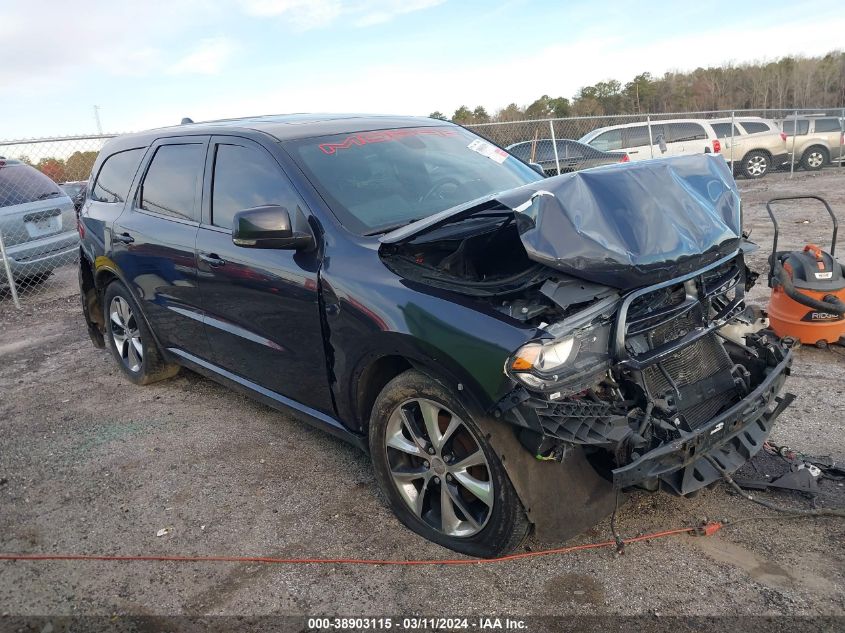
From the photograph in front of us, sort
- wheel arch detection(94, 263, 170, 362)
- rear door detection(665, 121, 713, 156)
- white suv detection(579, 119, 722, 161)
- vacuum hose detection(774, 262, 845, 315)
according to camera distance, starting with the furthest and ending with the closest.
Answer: rear door detection(665, 121, 713, 156) → white suv detection(579, 119, 722, 161) → wheel arch detection(94, 263, 170, 362) → vacuum hose detection(774, 262, 845, 315)

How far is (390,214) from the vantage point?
3.37m

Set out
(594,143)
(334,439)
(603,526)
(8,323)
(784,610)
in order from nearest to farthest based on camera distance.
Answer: (784,610) → (603,526) → (334,439) → (8,323) → (594,143)

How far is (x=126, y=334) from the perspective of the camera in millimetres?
5320

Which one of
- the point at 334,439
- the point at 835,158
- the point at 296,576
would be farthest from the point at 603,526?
the point at 835,158

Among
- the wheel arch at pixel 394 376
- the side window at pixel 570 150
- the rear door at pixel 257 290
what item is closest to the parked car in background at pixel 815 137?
the side window at pixel 570 150

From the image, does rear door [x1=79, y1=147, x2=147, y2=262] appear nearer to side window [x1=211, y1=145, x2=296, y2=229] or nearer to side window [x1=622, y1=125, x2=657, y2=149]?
side window [x1=211, y1=145, x2=296, y2=229]

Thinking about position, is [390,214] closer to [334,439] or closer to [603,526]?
[334,439]

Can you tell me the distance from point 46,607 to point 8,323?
6.39 meters

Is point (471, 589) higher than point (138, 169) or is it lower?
lower

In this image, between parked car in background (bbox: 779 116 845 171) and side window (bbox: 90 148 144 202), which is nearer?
side window (bbox: 90 148 144 202)

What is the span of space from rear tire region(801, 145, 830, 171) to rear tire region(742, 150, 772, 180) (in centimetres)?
135

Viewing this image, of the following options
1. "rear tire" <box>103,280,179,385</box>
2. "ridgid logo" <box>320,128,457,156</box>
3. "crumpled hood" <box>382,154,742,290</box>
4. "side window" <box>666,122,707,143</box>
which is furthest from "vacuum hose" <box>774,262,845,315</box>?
"side window" <box>666,122,707,143</box>

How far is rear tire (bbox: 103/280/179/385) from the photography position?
16.5 ft

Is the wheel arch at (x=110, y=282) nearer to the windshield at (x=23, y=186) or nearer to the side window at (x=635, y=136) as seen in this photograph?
the windshield at (x=23, y=186)
